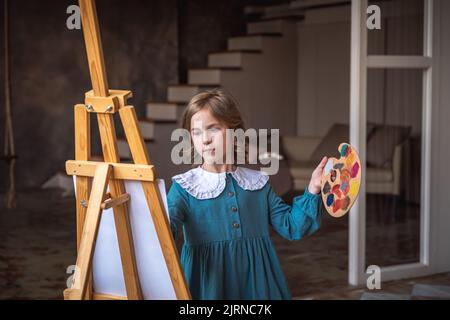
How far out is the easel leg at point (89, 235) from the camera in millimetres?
1982

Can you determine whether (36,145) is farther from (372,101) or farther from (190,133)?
(190,133)

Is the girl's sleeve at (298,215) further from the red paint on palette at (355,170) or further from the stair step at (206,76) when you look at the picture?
the stair step at (206,76)

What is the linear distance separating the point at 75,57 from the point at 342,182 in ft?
22.3

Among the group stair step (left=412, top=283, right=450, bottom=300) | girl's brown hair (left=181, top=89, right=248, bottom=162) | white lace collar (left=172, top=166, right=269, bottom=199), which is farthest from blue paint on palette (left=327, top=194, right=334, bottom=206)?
stair step (left=412, top=283, right=450, bottom=300)

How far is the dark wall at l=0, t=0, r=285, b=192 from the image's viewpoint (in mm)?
8227

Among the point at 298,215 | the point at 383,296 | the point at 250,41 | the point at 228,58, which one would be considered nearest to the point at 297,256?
the point at 383,296

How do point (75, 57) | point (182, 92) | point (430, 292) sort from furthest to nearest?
point (75, 57), point (182, 92), point (430, 292)

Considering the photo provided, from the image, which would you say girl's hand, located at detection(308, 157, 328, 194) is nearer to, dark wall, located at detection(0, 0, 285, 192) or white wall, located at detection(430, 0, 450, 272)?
white wall, located at detection(430, 0, 450, 272)

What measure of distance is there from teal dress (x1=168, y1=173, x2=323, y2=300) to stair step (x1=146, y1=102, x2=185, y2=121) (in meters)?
5.60

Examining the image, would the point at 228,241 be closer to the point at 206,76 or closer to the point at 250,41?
the point at 206,76

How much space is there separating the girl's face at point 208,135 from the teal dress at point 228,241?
133 millimetres

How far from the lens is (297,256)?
5238 millimetres

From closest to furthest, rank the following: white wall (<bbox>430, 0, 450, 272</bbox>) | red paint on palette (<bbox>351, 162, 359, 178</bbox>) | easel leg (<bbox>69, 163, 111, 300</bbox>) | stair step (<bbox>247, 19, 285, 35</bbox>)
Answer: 1. easel leg (<bbox>69, 163, 111, 300</bbox>)
2. red paint on palette (<bbox>351, 162, 359, 178</bbox>)
3. white wall (<bbox>430, 0, 450, 272</bbox>)
4. stair step (<bbox>247, 19, 285, 35</bbox>)

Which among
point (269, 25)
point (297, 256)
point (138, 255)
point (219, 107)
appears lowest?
point (297, 256)
